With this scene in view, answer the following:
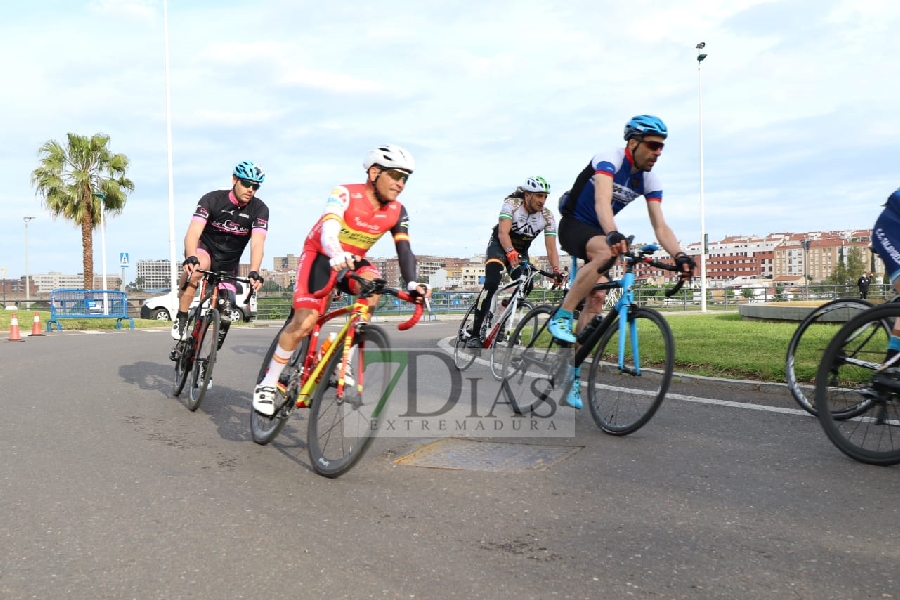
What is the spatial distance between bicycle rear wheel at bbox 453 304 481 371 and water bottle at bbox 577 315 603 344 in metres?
3.09

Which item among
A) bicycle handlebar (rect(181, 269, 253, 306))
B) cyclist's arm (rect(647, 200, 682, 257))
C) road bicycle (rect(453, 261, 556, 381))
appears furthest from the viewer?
road bicycle (rect(453, 261, 556, 381))

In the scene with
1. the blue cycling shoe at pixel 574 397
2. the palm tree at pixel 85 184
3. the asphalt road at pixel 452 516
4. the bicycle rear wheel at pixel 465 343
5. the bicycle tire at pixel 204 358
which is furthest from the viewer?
the palm tree at pixel 85 184

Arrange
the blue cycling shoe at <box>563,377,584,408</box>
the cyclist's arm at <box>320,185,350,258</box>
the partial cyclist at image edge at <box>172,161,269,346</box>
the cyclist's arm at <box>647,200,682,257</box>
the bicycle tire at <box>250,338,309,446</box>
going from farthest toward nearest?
the partial cyclist at image edge at <box>172,161,269,346</box>, the blue cycling shoe at <box>563,377,584,408</box>, the cyclist's arm at <box>647,200,682,257</box>, the bicycle tire at <box>250,338,309,446</box>, the cyclist's arm at <box>320,185,350,258</box>

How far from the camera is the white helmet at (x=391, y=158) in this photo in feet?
13.8

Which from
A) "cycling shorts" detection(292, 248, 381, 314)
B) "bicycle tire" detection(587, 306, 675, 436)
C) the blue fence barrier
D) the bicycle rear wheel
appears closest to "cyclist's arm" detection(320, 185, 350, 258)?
"cycling shorts" detection(292, 248, 381, 314)

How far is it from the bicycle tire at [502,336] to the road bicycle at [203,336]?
7.33ft

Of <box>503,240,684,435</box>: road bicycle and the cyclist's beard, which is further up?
the cyclist's beard

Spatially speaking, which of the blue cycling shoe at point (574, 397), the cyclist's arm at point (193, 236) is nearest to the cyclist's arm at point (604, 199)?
the blue cycling shoe at point (574, 397)

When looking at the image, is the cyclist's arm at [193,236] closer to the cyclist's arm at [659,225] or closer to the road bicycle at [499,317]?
the road bicycle at [499,317]

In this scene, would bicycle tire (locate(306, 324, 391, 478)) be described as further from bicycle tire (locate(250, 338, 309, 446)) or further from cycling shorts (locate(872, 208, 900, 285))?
cycling shorts (locate(872, 208, 900, 285))

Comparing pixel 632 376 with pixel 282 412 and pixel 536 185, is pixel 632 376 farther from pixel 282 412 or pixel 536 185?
pixel 536 185

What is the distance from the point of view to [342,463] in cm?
392

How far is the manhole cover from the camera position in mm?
4164

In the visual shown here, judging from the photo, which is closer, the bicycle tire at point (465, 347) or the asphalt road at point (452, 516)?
the asphalt road at point (452, 516)
